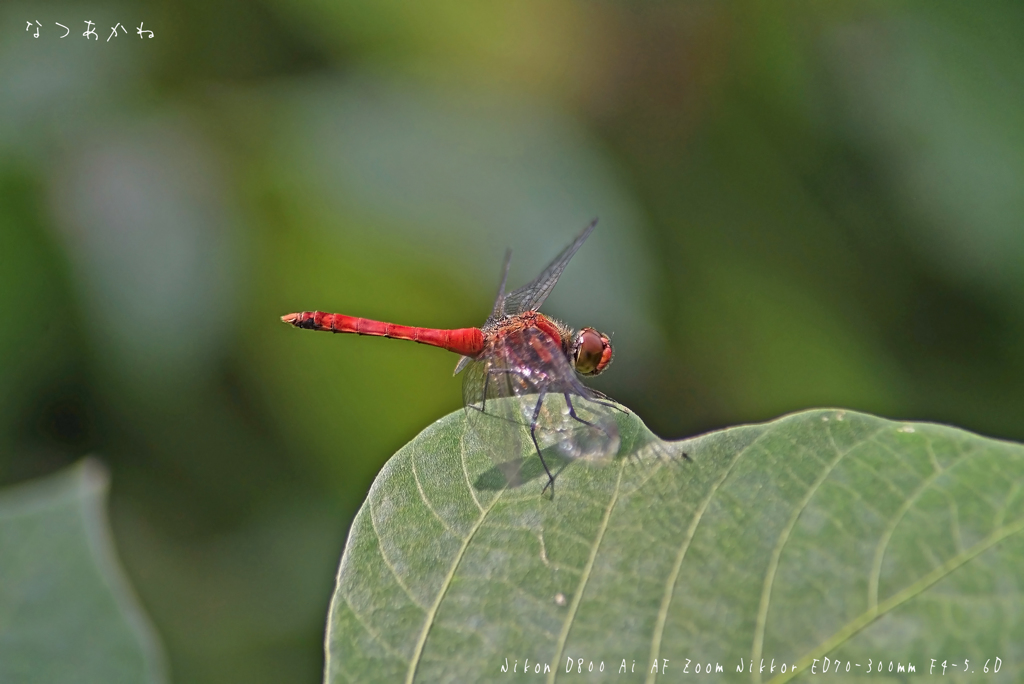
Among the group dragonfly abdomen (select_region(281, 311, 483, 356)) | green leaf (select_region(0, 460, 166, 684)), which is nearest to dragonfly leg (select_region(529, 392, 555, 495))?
green leaf (select_region(0, 460, 166, 684))

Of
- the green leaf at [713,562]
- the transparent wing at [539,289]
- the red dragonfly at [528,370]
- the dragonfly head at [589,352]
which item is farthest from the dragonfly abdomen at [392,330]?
the green leaf at [713,562]

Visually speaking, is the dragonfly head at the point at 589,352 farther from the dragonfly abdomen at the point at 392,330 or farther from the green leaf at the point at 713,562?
the green leaf at the point at 713,562

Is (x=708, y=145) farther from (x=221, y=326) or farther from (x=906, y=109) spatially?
(x=221, y=326)

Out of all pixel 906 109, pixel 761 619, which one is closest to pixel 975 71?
pixel 906 109

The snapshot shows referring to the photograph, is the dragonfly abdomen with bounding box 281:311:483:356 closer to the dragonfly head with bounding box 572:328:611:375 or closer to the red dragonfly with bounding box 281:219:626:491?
the red dragonfly with bounding box 281:219:626:491

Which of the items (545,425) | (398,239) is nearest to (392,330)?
(398,239)

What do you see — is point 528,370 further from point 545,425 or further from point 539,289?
point 545,425
